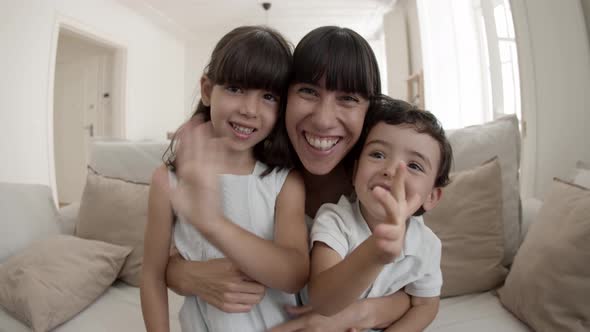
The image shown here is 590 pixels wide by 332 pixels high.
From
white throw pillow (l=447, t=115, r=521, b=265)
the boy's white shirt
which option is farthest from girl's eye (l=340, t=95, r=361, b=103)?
white throw pillow (l=447, t=115, r=521, b=265)

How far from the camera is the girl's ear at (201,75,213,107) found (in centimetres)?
80

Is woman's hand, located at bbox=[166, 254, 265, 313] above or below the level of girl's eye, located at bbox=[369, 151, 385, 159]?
below

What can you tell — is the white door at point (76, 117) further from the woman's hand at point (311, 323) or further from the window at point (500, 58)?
the woman's hand at point (311, 323)

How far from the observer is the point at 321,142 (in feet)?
2.41

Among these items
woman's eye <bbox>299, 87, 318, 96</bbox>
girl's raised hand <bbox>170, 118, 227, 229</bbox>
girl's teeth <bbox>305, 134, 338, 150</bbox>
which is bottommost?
girl's raised hand <bbox>170, 118, 227, 229</bbox>

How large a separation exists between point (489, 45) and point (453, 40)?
2.45 feet

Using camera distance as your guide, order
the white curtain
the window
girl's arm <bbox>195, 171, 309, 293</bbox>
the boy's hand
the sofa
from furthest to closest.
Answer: the white curtain, the window, the sofa, girl's arm <bbox>195, 171, 309, 293</bbox>, the boy's hand

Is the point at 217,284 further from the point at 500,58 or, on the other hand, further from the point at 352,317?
the point at 500,58

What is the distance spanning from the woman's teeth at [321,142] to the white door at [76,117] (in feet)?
14.8

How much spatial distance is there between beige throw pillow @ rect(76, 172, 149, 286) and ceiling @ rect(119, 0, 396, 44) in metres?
3.84

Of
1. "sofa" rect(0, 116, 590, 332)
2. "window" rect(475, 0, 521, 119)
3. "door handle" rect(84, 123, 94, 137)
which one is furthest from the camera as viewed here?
"door handle" rect(84, 123, 94, 137)

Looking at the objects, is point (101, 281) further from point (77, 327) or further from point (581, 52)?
point (581, 52)

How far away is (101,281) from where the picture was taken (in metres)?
1.22

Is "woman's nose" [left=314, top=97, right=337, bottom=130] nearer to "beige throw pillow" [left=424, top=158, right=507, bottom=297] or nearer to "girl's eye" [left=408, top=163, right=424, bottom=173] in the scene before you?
"girl's eye" [left=408, top=163, right=424, bottom=173]
